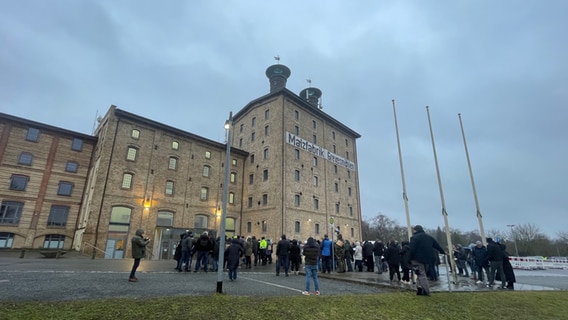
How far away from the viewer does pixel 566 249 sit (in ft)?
178

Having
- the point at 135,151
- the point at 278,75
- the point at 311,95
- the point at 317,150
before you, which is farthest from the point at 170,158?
the point at 311,95

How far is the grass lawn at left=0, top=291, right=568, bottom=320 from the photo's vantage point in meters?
5.07

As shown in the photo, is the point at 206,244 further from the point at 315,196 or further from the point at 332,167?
the point at 332,167

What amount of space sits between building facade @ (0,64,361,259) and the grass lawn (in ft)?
73.5

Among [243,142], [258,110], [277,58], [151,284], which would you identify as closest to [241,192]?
[243,142]

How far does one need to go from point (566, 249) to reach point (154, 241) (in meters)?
73.3

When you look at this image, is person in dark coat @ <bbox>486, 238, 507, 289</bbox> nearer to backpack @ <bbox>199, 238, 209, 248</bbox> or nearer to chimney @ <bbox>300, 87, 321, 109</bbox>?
backpack @ <bbox>199, 238, 209, 248</bbox>

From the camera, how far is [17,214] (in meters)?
25.6

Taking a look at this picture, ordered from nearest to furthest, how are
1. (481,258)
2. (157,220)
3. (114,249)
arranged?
(481,258), (114,249), (157,220)

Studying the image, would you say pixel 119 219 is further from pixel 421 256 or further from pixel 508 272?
pixel 508 272

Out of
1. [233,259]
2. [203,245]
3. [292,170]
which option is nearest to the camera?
[233,259]

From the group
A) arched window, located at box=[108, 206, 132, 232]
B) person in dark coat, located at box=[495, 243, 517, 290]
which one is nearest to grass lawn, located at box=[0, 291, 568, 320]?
person in dark coat, located at box=[495, 243, 517, 290]

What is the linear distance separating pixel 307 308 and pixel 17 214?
31.6 metres

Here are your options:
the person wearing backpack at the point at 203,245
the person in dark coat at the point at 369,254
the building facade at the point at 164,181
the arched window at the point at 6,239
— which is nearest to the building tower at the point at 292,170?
the building facade at the point at 164,181
